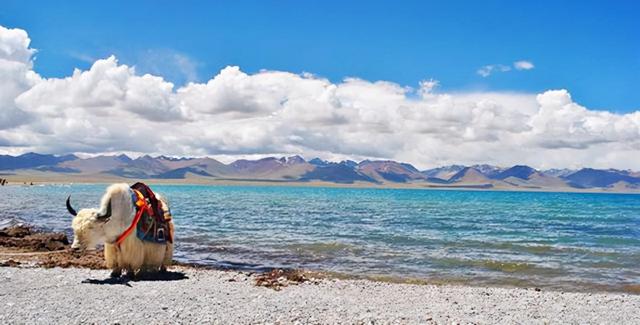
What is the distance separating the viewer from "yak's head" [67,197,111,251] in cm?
1006

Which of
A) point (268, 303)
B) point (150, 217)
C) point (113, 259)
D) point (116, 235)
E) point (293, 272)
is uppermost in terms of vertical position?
point (150, 217)

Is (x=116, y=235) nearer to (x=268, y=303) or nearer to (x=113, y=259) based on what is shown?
(x=113, y=259)

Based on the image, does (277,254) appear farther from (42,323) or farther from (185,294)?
(42,323)

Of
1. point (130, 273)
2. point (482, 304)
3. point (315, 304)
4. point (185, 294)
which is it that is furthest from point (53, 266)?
point (482, 304)

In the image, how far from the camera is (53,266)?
12641mm

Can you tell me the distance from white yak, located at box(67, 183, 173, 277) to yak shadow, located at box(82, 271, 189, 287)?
0.10 meters

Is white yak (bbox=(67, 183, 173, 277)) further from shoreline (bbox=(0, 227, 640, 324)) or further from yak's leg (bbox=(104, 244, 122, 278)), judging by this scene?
shoreline (bbox=(0, 227, 640, 324))

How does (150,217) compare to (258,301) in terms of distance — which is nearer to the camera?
(258,301)

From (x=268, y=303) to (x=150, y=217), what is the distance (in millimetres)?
3415

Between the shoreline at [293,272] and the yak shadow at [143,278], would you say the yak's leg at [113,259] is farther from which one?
the shoreline at [293,272]

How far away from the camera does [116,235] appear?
1042 cm

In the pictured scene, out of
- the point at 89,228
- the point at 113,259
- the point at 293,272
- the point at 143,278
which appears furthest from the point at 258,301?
the point at 293,272

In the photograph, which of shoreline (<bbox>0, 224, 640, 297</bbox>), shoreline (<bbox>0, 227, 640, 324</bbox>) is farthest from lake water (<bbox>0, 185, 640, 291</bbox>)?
shoreline (<bbox>0, 227, 640, 324</bbox>)

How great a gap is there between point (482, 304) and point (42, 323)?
24.2 feet
